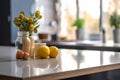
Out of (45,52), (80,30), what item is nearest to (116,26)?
(80,30)

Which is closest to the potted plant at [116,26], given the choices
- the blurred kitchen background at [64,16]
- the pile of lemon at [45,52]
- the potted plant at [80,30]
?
the blurred kitchen background at [64,16]

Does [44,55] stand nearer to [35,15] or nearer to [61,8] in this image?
[35,15]

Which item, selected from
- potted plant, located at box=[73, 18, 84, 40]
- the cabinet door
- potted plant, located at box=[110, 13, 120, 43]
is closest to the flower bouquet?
potted plant, located at box=[110, 13, 120, 43]

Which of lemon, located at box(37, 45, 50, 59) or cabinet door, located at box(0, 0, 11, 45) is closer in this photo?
lemon, located at box(37, 45, 50, 59)

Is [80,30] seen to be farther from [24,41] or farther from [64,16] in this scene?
[24,41]

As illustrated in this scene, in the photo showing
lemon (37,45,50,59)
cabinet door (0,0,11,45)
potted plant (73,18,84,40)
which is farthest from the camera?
potted plant (73,18,84,40)

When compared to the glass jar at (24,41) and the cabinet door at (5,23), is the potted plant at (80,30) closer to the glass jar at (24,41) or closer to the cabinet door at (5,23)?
the cabinet door at (5,23)

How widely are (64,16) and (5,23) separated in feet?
5.40

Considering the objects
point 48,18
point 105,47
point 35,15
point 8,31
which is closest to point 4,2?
point 8,31

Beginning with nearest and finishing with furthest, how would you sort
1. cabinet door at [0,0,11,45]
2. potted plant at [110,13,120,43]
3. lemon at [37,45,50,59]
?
lemon at [37,45,50,59]
potted plant at [110,13,120,43]
cabinet door at [0,0,11,45]

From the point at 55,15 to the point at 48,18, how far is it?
21 cm

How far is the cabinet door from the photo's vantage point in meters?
5.43

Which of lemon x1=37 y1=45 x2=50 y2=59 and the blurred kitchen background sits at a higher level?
Answer: the blurred kitchen background

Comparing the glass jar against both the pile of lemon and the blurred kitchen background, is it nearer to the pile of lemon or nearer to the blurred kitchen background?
the pile of lemon
